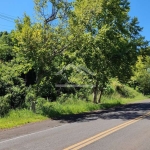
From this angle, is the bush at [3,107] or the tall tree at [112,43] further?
the tall tree at [112,43]

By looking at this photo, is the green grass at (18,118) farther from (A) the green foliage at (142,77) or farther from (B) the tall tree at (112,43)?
(A) the green foliage at (142,77)

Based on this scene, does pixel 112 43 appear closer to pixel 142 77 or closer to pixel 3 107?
pixel 3 107

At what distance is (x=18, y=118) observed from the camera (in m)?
13.2

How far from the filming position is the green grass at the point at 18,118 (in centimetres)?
1175

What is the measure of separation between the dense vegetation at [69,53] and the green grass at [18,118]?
0.72 metres

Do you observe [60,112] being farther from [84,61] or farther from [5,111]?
[84,61]

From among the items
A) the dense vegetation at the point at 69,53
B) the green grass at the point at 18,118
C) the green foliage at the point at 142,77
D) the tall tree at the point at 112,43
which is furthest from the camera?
the green foliage at the point at 142,77

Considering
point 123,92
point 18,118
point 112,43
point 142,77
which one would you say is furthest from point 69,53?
point 142,77

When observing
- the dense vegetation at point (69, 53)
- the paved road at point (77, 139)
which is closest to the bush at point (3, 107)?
the dense vegetation at point (69, 53)

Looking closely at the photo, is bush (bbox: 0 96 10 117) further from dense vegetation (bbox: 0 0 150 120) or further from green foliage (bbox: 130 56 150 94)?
green foliage (bbox: 130 56 150 94)

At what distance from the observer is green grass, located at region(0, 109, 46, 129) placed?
11753 mm

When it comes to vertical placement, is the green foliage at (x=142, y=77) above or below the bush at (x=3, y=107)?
above

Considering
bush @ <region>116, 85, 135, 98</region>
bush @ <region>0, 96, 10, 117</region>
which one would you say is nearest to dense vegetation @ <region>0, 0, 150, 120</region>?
bush @ <region>0, 96, 10, 117</region>

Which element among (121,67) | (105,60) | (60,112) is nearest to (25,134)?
(60,112)
